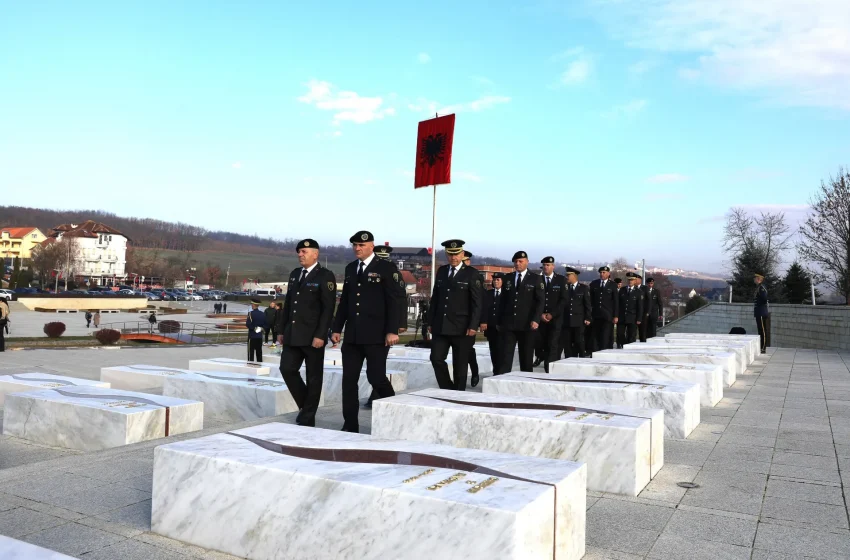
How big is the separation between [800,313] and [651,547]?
22.6 metres

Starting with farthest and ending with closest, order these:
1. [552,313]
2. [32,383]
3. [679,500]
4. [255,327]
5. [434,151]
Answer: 1. [434,151]
2. [255,327]
3. [552,313]
4. [32,383]
5. [679,500]

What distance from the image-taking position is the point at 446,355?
809cm

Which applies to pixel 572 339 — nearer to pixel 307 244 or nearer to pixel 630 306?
pixel 630 306

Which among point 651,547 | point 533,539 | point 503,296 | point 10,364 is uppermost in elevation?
point 503,296

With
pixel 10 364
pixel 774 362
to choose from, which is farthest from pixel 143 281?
pixel 774 362

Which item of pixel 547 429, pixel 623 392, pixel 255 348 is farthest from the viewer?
pixel 255 348

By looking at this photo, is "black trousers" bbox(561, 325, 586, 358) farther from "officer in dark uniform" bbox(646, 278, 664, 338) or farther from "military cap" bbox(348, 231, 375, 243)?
"military cap" bbox(348, 231, 375, 243)

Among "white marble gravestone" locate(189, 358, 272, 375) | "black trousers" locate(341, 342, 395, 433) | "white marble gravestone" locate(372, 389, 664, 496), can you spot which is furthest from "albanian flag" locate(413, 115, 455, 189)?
"white marble gravestone" locate(372, 389, 664, 496)

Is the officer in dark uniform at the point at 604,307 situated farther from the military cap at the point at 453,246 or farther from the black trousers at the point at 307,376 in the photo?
the black trousers at the point at 307,376

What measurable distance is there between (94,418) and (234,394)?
2164mm

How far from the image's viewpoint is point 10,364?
1650 cm

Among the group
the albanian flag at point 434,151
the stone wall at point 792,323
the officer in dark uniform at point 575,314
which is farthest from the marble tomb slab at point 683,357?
the stone wall at point 792,323

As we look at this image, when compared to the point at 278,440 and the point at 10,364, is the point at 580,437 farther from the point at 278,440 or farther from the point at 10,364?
the point at 10,364

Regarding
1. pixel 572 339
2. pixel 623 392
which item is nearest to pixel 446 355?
pixel 623 392
